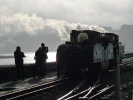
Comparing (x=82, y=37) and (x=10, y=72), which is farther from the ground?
(x=82, y=37)

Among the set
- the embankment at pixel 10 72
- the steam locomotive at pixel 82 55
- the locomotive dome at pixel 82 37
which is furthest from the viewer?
the embankment at pixel 10 72

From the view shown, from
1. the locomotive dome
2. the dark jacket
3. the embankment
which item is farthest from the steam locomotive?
the embankment

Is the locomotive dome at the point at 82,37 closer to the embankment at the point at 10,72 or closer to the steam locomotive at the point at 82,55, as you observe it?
the steam locomotive at the point at 82,55

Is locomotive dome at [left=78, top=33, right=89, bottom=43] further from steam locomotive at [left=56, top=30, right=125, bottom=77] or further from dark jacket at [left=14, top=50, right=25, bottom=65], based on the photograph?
dark jacket at [left=14, top=50, right=25, bottom=65]

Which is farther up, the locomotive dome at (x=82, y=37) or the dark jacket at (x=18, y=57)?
the locomotive dome at (x=82, y=37)

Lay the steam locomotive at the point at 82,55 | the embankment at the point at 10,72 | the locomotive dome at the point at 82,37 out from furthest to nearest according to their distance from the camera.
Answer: the embankment at the point at 10,72 < the locomotive dome at the point at 82,37 < the steam locomotive at the point at 82,55

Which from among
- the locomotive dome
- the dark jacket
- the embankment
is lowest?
the embankment

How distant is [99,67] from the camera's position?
15.4 m

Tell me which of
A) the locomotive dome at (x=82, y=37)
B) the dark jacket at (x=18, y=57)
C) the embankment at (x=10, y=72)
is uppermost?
→ the locomotive dome at (x=82, y=37)

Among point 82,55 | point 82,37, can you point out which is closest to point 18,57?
point 82,55

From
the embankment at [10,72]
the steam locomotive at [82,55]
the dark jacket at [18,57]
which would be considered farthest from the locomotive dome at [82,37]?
the embankment at [10,72]

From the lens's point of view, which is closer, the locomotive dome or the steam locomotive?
the steam locomotive

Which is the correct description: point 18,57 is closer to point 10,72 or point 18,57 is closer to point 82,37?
point 10,72

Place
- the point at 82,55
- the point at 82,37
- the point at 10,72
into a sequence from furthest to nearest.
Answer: the point at 10,72 → the point at 82,37 → the point at 82,55
